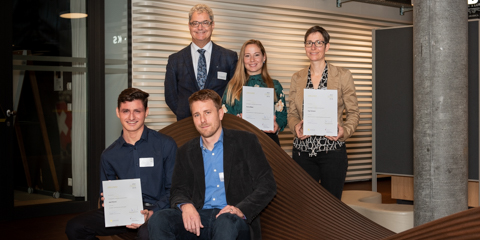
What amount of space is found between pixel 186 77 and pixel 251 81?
27.6 inches

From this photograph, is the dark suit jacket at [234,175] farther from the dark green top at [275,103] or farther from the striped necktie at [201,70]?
the striped necktie at [201,70]

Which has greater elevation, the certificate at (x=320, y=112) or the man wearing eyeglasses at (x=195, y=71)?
the man wearing eyeglasses at (x=195, y=71)

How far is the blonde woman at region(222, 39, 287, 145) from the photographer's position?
3742 mm

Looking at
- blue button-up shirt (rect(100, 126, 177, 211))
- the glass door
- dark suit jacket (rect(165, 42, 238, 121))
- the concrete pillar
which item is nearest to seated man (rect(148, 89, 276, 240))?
blue button-up shirt (rect(100, 126, 177, 211))

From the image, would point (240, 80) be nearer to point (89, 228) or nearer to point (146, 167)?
point (146, 167)

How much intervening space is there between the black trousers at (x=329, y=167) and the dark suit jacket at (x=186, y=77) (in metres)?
1.09

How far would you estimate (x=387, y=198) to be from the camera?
23.0ft

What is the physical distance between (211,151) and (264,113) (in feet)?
3.36

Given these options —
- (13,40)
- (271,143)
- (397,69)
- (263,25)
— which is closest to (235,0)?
(263,25)

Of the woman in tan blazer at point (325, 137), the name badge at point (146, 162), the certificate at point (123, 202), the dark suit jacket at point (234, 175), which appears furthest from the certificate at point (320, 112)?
the certificate at point (123, 202)

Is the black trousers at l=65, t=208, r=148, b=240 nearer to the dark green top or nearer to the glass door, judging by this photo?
the dark green top

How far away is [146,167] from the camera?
3068 mm

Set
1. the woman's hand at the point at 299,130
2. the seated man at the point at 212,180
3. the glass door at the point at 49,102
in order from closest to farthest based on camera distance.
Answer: the seated man at the point at 212,180 < the woman's hand at the point at 299,130 < the glass door at the point at 49,102

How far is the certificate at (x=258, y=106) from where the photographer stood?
12.1 feet
